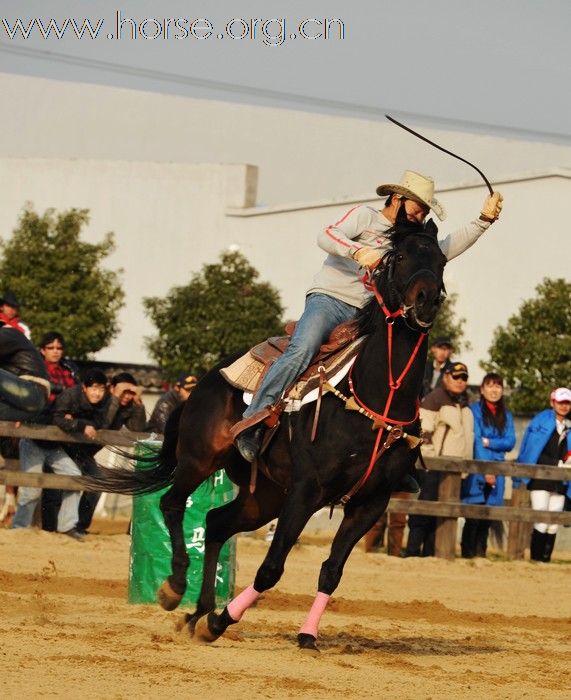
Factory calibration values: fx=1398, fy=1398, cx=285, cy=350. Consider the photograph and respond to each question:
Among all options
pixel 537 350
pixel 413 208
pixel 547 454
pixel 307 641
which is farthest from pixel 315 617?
pixel 537 350

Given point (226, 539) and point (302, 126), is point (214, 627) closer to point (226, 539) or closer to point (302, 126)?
point (226, 539)

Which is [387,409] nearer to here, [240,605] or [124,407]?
[240,605]

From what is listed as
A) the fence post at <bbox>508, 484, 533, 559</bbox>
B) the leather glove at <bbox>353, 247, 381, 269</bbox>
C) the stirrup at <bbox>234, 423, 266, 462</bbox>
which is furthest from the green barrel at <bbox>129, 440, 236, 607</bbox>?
the fence post at <bbox>508, 484, 533, 559</bbox>

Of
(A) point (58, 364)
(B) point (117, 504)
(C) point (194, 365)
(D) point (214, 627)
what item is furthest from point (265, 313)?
(D) point (214, 627)

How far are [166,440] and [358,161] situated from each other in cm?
4105

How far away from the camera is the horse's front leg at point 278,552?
8.00 metres

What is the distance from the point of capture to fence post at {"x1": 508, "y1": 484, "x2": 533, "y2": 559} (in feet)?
52.5

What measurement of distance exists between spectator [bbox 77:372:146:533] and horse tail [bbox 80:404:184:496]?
218 inches

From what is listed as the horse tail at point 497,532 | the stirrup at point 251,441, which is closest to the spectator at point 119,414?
the horse tail at point 497,532

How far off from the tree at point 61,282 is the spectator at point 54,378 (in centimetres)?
1965

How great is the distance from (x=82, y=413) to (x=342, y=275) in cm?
709

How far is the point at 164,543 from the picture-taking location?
394 inches

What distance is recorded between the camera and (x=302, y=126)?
172 feet

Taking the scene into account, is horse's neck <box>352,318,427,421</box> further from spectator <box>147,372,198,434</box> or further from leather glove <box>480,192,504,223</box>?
spectator <box>147,372,198,434</box>
